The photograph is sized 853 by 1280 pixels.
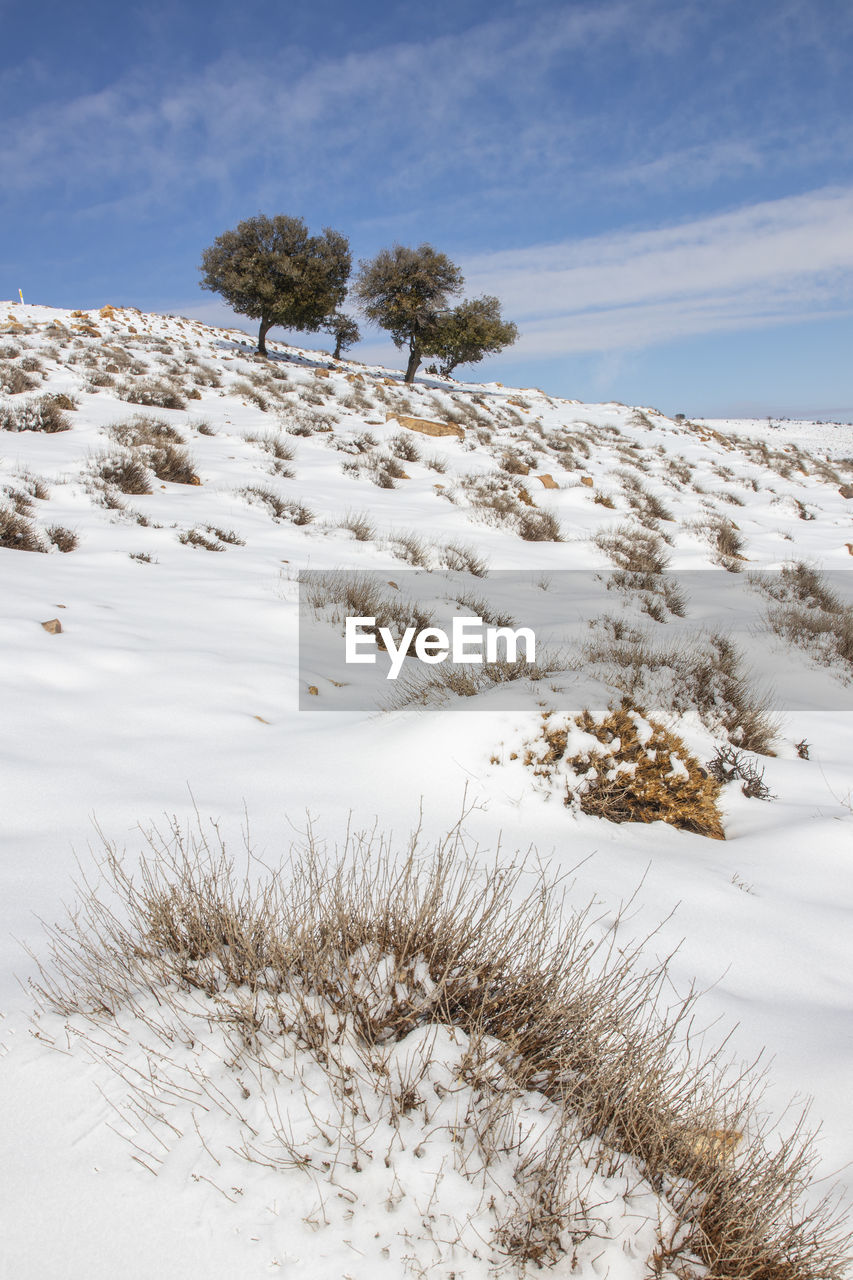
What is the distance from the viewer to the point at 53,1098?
4.52ft

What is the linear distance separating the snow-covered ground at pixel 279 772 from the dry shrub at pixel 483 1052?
0.30 feet

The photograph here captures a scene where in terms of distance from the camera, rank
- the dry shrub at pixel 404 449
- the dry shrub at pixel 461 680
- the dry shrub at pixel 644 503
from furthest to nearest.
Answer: the dry shrub at pixel 404 449, the dry shrub at pixel 644 503, the dry shrub at pixel 461 680

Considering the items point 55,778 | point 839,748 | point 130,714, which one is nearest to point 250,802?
point 55,778

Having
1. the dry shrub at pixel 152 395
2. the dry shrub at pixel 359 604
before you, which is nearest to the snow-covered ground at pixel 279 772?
the dry shrub at pixel 359 604

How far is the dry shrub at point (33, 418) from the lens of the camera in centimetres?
1012

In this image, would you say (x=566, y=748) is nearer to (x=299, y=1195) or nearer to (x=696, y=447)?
(x=299, y=1195)

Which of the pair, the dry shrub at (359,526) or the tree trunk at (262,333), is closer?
the dry shrub at (359,526)

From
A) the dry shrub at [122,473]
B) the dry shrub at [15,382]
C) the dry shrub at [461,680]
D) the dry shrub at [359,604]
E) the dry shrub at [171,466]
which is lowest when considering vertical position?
the dry shrub at [461,680]

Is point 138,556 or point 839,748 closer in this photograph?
point 839,748

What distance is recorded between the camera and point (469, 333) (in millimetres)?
30109

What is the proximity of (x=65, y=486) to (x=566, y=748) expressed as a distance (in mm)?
6996

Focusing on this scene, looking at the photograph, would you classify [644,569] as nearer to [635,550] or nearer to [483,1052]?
[635,550]

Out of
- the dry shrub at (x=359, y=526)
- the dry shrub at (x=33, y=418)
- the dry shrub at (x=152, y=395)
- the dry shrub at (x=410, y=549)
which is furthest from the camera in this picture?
the dry shrub at (x=152, y=395)

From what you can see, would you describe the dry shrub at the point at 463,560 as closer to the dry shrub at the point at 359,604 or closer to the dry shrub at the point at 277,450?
the dry shrub at the point at 359,604
